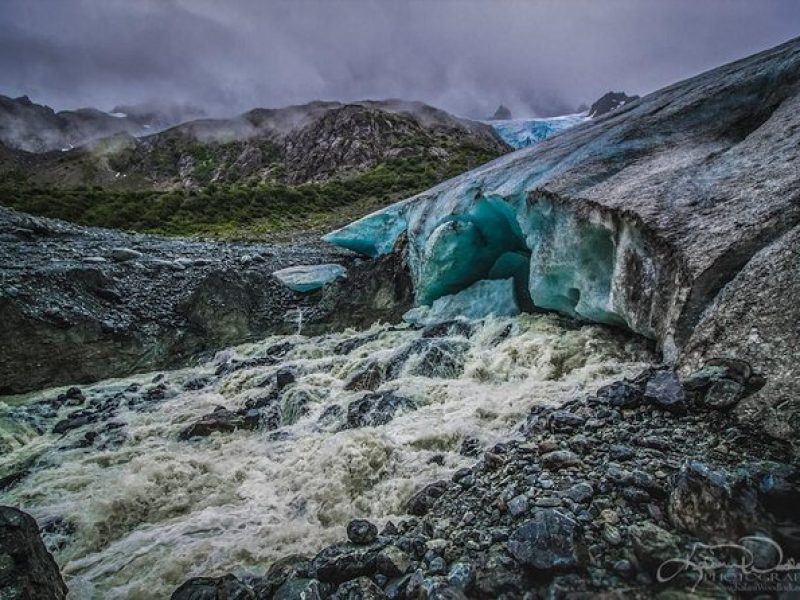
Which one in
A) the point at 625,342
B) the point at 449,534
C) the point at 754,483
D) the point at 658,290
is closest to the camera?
the point at 754,483

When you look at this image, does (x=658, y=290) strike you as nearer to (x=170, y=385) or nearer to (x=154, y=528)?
(x=154, y=528)

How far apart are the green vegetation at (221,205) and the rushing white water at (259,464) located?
20.1 metres

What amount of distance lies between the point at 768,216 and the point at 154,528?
736 centimetres

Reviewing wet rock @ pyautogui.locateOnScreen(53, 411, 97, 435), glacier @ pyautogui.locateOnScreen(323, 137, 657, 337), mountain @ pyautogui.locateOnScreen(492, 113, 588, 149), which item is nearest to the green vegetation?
glacier @ pyautogui.locateOnScreen(323, 137, 657, 337)

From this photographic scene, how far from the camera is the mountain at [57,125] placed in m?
110

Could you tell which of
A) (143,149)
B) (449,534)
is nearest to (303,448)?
(449,534)

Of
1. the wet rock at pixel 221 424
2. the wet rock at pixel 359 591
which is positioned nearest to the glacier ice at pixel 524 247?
the wet rock at pixel 359 591

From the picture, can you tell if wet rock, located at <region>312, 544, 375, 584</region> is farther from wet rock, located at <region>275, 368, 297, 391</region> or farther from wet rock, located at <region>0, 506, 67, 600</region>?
wet rock, located at <region>275, 368, 297, 391</region>

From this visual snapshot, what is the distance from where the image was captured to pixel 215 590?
10.4 ft

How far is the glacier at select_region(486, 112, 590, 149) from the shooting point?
77.2 meters

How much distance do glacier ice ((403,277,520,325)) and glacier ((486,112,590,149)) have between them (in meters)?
72.4

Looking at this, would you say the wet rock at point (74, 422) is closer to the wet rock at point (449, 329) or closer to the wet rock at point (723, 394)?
the wet rock at point (449, 329)

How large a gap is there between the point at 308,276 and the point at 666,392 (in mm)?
12502

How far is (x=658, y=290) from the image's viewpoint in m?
5.60
